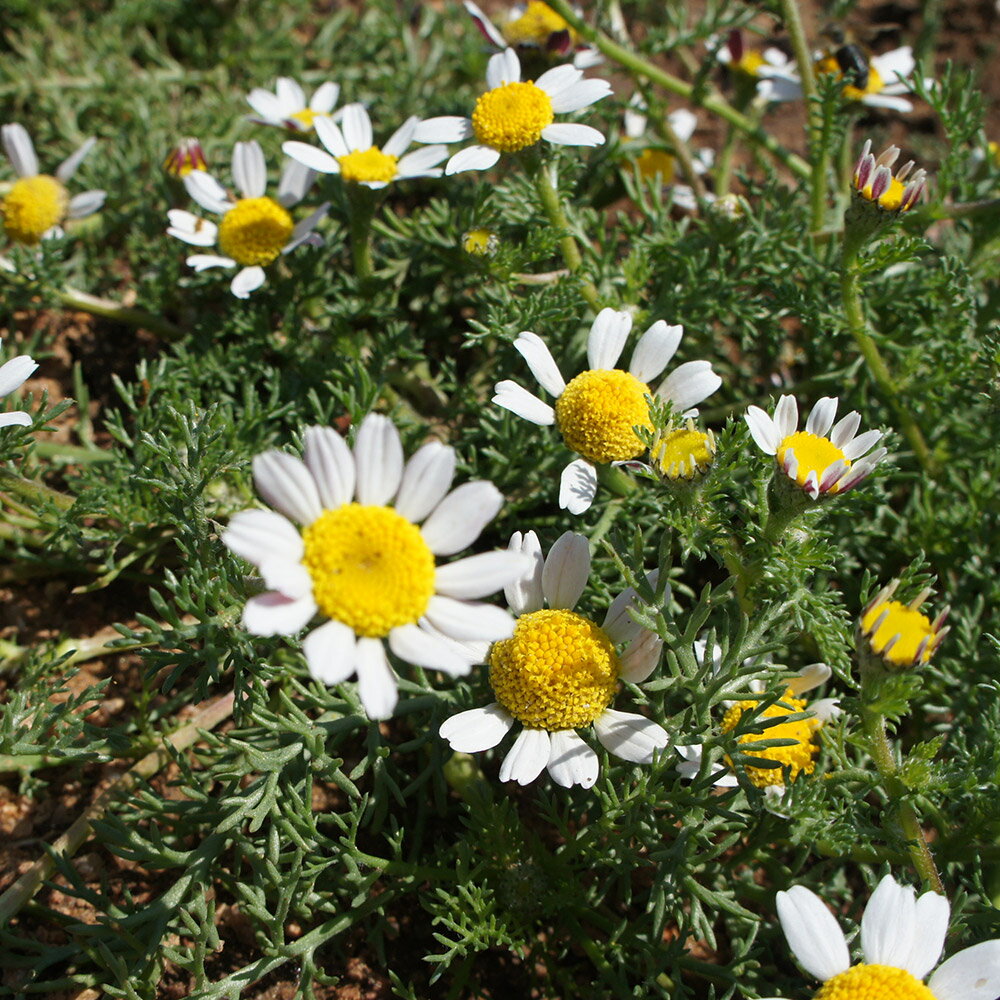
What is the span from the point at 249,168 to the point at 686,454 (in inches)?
68.8

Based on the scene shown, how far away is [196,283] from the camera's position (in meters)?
2.94

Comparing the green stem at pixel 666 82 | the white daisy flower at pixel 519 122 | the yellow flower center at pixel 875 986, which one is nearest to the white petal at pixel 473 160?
the white daisy flower at pixel 519 122

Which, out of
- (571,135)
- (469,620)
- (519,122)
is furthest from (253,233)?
(469,620)

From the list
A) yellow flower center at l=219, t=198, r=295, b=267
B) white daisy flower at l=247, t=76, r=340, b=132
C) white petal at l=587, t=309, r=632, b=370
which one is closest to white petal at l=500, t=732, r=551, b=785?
white petal at l=587, t=309, r=632, b=370

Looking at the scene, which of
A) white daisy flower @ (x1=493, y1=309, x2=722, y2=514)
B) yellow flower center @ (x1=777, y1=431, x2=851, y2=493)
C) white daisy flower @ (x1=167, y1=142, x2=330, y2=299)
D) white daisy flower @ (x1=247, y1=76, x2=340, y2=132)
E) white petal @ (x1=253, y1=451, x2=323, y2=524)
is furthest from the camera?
white daisy flower @ (x1=247, y1=76, x2=340, y2=132)

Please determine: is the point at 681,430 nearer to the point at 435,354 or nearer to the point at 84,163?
the point at 435,354

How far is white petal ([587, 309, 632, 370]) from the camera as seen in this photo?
2303 millimetres

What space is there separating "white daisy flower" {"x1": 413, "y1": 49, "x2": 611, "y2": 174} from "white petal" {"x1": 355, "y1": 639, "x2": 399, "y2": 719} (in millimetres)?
Answer: 1355

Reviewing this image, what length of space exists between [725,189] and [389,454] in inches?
94.1

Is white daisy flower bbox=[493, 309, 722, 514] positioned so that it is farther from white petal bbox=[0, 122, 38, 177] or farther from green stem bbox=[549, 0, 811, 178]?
white petal bbox=[0, 122, 38, 177]

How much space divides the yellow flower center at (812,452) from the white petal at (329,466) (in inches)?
33.4

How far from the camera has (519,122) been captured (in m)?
2.48

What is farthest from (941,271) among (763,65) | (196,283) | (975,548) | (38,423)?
(38,423)

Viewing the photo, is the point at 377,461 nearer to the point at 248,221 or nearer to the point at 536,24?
the point at 248,221
